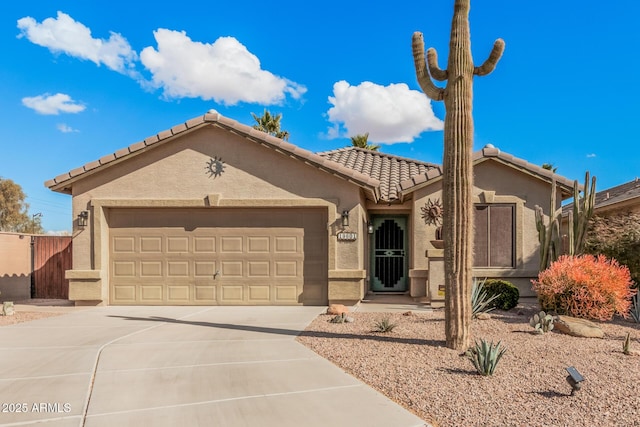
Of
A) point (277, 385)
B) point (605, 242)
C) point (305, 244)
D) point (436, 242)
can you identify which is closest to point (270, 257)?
point (305, 244)

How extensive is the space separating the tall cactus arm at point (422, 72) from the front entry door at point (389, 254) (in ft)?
26.5

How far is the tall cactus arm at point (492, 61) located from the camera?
21.8 feet

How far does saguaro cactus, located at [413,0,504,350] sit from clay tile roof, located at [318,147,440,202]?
6427 millimetres

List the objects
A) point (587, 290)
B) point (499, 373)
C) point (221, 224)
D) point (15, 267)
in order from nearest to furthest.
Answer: point (499, 373) < point (587, 290) < point (221, 224) < point (15, 267)

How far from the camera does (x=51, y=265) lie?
14180 millimetres

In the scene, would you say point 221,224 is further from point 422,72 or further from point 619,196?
point 619,196

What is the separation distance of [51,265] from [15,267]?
0.94 m

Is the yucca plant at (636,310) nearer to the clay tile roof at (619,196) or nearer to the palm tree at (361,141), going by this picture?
the clay tile roof at (619,196)

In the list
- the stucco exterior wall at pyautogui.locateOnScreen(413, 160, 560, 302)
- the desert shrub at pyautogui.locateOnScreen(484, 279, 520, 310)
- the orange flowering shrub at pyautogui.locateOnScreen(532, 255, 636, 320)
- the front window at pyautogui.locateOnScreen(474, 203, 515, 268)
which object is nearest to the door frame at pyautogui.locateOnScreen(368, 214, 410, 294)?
the stucco exterior wall at pyautogui.locateOnScreen(413, 160, 560, 302)

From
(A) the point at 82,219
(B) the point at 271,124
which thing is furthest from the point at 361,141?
(A) the point at 82,219

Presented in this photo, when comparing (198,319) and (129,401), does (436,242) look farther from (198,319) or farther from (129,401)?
(129,401)

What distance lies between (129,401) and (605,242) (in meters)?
10.9

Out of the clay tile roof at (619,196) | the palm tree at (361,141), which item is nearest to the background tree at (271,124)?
the palm tree at (361,141)

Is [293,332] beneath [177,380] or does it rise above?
beneath
